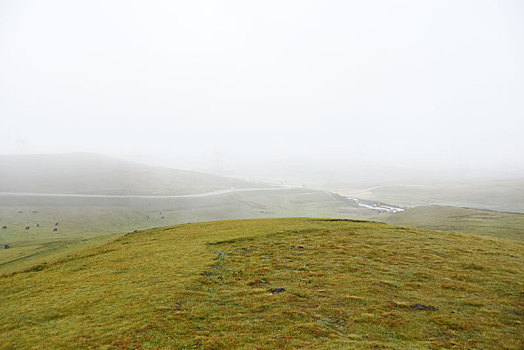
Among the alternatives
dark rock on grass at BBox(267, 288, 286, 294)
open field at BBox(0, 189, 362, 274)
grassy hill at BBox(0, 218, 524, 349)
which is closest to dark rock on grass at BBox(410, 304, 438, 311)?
grassy hill at BBox(0, 218, 524, 349)

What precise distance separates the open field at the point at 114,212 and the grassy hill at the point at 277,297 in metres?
30.5

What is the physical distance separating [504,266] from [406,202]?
170636mm

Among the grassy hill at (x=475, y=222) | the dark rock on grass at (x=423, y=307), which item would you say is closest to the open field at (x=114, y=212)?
the dark rock on grass at (x=423, y=307)

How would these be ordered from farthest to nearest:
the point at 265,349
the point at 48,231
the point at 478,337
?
the point at 48,231, the point at 478,337, the point at 265,349

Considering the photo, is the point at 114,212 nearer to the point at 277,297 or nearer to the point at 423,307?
the point at 277,297

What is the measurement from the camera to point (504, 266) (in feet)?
81.1

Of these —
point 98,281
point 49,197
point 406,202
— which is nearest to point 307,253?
point 98,281

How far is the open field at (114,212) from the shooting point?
7400cm

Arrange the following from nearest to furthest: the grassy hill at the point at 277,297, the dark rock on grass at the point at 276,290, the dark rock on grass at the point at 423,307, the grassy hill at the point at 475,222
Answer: the grassy hill at the point at 277,297 < the dark rock on grass at the point at 423,307 < the dark rock on grass at the point at 276,290 < the grassy hill at the point at 475,222

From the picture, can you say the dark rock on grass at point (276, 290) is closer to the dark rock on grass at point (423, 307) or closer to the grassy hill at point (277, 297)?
the grassy hill at point (277, 297)

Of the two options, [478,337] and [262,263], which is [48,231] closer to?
[262,263]

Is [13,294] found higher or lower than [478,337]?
lower

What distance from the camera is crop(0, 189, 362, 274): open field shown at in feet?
243

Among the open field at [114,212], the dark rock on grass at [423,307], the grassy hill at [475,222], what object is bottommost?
the open field at [114,212]
